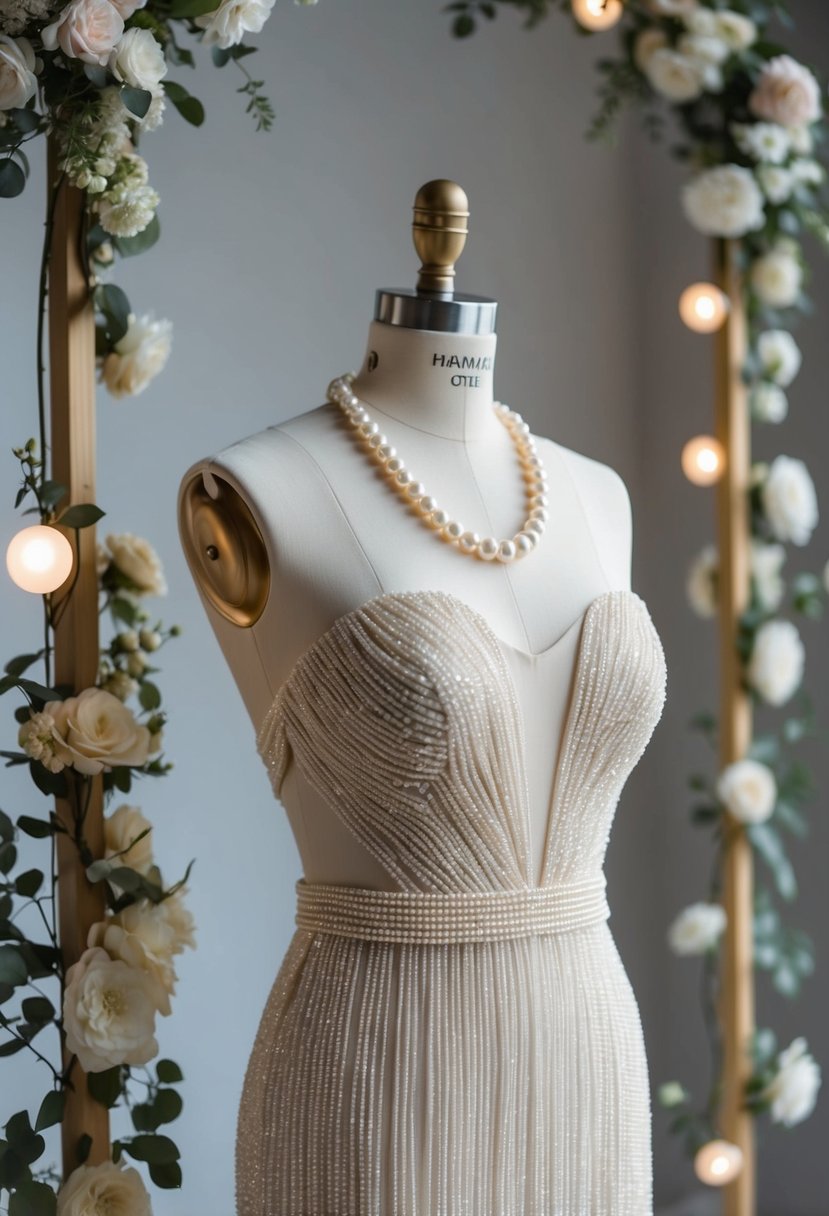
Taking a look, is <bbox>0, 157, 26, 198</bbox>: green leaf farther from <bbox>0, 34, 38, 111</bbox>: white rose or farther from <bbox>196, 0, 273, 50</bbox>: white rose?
<bbox>196, 0, 273, 50</bbox>: white rose

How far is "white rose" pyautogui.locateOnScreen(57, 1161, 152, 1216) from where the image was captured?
151cm

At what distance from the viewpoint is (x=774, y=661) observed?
2.50 metres

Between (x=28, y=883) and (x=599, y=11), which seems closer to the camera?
(x=28, y=883)

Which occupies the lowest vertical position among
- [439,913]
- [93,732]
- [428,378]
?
[439,913]

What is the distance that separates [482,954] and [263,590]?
0.40m

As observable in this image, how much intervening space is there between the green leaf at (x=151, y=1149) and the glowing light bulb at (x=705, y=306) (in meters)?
1.62

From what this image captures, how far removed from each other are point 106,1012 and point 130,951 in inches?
2.7

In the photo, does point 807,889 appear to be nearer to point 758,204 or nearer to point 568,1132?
point 758,204

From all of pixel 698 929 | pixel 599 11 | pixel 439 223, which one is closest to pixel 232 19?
pixel 439 223

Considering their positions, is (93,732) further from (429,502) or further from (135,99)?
(135,99)

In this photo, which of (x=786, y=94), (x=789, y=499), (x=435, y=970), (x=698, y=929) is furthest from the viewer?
(x=698, y=929)

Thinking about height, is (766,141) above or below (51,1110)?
above

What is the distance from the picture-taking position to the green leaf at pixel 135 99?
1448mm

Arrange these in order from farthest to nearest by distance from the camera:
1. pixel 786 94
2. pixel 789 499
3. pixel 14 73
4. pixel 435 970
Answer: pixel 789 499
pixel 786 94
pixel 14 73
pixel 435 970
